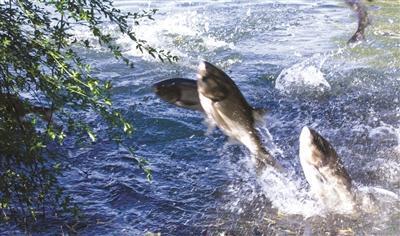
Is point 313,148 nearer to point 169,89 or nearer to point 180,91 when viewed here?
point 180,91

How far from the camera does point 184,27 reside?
11.9 metres

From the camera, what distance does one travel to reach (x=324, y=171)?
4.62 metres

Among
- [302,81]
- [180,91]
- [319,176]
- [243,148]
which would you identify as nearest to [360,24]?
[302,81]

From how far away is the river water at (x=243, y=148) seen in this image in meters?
4.59

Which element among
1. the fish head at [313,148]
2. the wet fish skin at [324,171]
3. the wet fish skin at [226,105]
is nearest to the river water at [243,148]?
the wet fish skin at [324,171]

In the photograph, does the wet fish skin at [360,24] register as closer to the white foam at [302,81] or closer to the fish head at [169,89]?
the white foam at [302,81]

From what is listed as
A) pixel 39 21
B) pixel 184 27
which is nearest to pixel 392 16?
pixel 184 27

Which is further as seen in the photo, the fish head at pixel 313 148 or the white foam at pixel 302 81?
the white foam at pixel 302 81

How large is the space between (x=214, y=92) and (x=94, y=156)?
7.01ft

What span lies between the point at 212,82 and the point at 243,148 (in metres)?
1.98

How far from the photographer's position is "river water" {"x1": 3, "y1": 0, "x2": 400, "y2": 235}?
15.1ft

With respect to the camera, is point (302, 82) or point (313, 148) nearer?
point (313, 148)

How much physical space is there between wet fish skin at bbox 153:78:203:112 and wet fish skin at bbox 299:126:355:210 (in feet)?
3.29

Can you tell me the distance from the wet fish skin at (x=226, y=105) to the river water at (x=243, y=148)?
27.3 inches
